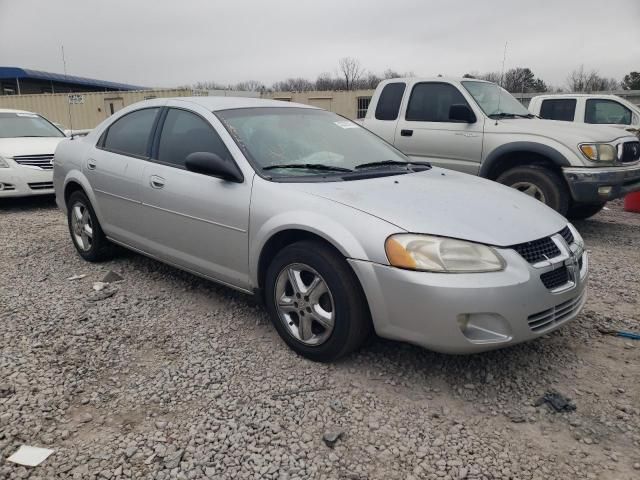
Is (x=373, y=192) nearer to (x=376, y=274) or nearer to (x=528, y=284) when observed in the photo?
(x=376, y=274)

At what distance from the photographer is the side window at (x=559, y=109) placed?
10055 millimetres

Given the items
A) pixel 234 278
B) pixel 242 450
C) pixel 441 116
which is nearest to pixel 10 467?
pixel 242 450

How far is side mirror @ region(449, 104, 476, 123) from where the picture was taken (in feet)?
21.2

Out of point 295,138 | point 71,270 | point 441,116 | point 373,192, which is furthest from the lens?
point 441,116

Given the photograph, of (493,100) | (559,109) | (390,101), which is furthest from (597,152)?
(559,109)

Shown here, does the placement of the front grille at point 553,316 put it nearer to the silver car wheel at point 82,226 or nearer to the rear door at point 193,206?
the rear door at point 193,206

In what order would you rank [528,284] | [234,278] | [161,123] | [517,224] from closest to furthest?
[528,284] < [517,224] < [234,278] < [161,123]

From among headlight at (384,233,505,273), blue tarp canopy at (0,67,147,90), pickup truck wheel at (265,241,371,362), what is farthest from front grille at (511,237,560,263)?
blue tarp canopy at (0,67,147,90)

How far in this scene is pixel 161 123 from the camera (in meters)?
4.14

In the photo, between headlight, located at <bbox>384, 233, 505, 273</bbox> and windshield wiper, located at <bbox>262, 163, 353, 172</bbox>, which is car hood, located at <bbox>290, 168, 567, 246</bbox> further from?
windshield wiper, located at <bbox>262, 163, 353, 172</bbox>

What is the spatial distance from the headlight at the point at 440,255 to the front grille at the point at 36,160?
7334 millimetres

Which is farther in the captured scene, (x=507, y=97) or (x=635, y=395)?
(x=507, y=97)

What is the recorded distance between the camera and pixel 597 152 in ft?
19.2

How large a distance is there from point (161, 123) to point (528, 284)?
3.04 m
